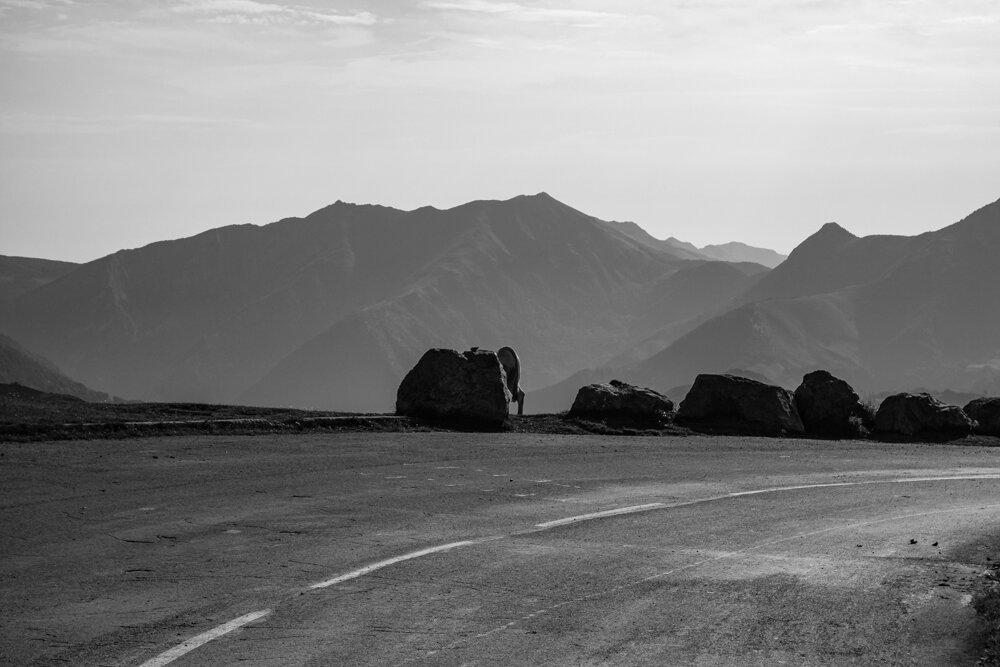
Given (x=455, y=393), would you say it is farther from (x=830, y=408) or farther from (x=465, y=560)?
(x=465, y=560)

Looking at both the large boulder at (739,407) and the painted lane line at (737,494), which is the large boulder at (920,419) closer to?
the large boulder at (739,407)

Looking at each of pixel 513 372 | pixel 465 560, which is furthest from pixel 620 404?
pixel 465 560

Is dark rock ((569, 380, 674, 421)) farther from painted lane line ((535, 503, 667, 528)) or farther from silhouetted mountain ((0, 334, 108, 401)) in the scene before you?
silhouetted mountain ((0, 334, 108, 401))

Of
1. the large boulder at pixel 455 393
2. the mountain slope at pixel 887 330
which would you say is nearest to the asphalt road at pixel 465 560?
the large boulder at pixel 455 393

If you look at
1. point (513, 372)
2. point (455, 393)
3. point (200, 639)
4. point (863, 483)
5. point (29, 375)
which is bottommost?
point (200, 639)

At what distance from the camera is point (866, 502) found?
13883 millimetres

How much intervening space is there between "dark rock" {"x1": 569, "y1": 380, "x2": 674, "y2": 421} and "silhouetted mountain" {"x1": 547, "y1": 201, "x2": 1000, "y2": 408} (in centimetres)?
12612

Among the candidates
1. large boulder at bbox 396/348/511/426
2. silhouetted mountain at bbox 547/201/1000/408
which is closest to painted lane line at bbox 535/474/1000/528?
large boulder at bbox 396/348/511/426

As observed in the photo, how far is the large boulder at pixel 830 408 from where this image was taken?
24500 mm

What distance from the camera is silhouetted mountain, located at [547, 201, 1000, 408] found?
15712cm

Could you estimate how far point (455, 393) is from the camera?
21.6 meters

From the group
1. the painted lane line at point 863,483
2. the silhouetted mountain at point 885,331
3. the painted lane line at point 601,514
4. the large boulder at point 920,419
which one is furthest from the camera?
the silhouetted mountain at point 885,331

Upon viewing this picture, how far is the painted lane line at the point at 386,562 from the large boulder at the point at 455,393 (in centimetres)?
1078

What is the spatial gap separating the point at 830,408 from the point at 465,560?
53.6 ft
